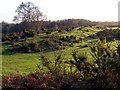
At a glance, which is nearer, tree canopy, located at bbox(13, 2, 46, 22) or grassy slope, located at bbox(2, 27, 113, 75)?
grassy slope, located at bbox(2, 27, 113, 75)

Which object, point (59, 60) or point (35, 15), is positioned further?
point (35, 15)

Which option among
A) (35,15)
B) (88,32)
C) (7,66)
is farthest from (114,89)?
(35,15)

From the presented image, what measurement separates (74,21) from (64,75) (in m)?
64.1

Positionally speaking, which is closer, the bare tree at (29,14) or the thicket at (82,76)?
the thicket at (82,76)

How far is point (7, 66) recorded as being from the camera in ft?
67.4

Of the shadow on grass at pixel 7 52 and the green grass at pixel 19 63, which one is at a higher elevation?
the shadow on grass at pixel 7 52

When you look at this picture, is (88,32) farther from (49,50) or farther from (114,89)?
(114,89)

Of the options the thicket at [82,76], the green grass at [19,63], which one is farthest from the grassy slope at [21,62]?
the thicket at [82,76]

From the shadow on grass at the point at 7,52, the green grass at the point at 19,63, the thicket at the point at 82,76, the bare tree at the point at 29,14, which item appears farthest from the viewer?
the bare tree at the point at 29,14

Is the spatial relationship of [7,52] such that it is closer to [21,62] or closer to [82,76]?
[21,62]

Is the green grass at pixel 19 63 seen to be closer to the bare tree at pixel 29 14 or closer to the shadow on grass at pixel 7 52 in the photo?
the shadow on grass at pixel 7 52

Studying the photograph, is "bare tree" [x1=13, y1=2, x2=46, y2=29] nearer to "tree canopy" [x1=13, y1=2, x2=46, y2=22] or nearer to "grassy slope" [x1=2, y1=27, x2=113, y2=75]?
"tree canopy" [x1=13, y1=2, x2=46, y2=22]

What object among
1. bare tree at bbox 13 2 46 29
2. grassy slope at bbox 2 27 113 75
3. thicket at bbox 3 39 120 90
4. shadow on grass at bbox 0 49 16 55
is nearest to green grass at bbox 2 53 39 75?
grassy slope at bbox 2 27 113 75

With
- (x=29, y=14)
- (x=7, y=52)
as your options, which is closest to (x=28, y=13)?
(x=29, y=14)
